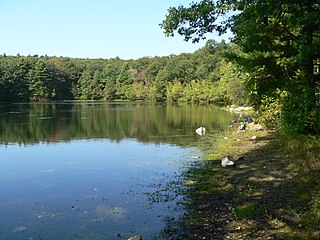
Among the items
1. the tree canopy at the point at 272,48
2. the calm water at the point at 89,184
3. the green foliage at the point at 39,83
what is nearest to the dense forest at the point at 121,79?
the green foliage at the point at 39,83

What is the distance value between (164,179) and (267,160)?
4248mm

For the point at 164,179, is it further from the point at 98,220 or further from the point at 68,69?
the point at 68,69

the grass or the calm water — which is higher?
the grass

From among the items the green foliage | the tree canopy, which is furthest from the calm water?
the green foliage

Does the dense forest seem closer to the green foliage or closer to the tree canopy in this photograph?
the green foliage

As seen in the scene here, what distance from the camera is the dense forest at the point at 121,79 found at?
89.2m

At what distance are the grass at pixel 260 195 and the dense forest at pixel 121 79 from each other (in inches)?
2374

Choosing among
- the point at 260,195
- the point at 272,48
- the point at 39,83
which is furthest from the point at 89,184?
the point at 39,83

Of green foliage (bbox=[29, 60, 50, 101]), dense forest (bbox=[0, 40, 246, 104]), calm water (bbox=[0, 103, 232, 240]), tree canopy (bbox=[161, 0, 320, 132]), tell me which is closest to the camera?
calm water (bbox=[0, 103, 232, 240])

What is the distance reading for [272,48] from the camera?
43.5 feet

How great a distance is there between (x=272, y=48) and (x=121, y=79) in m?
106

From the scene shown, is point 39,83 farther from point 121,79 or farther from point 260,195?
point 260,195

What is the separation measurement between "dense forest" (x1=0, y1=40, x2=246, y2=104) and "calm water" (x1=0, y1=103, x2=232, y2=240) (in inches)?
2106

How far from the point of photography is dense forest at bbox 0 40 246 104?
8919 cm
